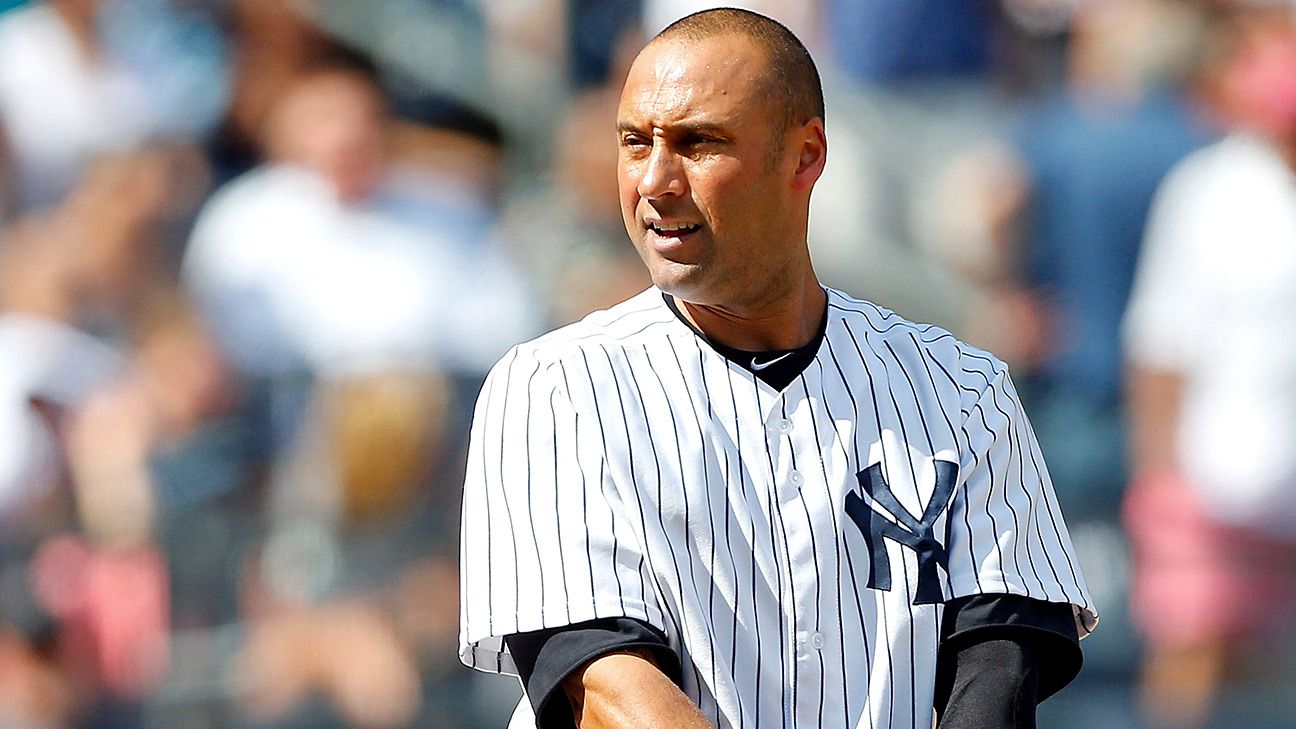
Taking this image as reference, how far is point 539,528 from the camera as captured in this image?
2.22 metres

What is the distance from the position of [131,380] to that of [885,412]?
3.24 meters

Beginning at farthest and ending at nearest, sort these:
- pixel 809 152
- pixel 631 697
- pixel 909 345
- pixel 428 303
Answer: pixel 428 303
pixel 909 345
pixel 809 152
pixel 631 697

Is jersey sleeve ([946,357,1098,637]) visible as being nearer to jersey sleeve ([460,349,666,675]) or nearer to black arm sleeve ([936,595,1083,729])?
black arm sleeve ([936,595,1083,729])

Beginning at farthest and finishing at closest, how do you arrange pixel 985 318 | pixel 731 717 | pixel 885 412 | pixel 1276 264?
pixel 985 318
pixel 1276 264
pixel 885 412
pixel 731 717

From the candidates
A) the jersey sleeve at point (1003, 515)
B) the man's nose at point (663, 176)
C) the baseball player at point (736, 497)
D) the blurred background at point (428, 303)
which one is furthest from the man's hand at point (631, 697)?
the blurred background at point (428, 303)

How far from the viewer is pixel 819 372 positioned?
94.3 inches

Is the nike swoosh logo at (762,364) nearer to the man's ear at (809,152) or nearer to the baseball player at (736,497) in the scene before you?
the baseball player at (736,497)

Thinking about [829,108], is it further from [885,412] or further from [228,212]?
[885,412]

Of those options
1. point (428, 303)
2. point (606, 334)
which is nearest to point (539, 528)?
point (606, 334)

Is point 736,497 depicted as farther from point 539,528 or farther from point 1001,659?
point 1001,659

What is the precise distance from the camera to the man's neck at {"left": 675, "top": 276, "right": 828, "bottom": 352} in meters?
2.38

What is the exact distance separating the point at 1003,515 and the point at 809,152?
504 millimetres

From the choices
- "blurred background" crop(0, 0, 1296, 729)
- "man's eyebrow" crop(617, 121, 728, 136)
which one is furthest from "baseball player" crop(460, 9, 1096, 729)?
"blurred background" crop(0, 0, 1296, 729)

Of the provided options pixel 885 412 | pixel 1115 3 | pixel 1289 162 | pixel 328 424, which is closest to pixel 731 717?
pixel 885 412
